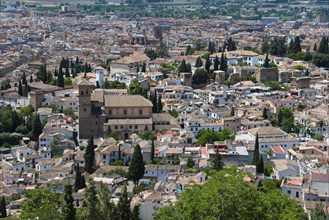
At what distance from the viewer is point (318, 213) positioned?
22750 millimetres

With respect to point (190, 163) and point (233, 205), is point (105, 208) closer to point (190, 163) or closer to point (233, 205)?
point (233, 205)

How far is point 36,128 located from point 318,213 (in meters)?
18.5

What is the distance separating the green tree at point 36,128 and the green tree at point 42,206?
1486 cm

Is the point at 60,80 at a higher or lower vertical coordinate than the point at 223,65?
lower

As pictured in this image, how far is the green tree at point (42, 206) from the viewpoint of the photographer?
62.1ft

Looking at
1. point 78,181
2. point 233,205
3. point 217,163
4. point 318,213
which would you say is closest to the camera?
point 233,205

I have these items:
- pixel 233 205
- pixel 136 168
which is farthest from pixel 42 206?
pixel 136 168

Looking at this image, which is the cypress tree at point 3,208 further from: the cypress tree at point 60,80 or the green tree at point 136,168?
the cypress tree at point 60,80

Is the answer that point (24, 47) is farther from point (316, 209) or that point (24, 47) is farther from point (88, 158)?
point (316, 209)

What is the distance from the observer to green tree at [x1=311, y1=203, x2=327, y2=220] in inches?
878

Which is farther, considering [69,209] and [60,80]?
[60,80]

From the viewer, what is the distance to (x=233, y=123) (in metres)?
35.9

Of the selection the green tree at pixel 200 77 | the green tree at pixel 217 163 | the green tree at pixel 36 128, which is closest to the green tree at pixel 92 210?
the green tree at pixel 217 163

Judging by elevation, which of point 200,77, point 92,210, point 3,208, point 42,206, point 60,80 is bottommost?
point 3,208
